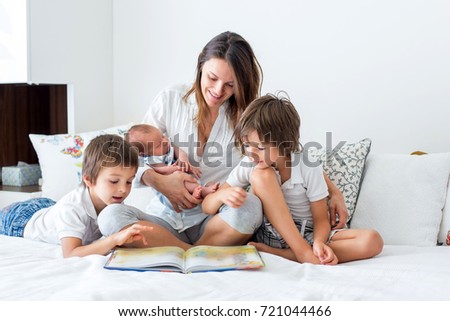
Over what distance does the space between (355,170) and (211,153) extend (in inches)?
19.3

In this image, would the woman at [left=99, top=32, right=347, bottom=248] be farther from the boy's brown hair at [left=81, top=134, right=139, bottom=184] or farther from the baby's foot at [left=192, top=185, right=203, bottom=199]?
the boy's brown hair at [left=81, top=134, right=139, bottom=184]

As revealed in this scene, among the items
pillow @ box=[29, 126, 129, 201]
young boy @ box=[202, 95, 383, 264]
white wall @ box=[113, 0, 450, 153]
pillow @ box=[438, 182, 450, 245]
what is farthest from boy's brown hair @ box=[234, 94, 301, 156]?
pillow @ box=[29, 126, 129, 201]

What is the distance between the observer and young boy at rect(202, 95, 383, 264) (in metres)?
1.71

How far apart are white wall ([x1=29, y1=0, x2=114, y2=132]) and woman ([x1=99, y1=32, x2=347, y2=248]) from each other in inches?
31.5

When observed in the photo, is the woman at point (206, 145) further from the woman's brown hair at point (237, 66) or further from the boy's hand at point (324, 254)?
the boy's hand at point (324, 254)

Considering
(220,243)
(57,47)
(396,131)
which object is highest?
(57,47)

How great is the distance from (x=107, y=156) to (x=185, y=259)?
404 millimetres

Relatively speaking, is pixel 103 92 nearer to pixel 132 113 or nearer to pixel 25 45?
pixel 132 113

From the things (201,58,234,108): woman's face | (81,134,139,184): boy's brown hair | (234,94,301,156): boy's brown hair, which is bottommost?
(81,134,139,184): boy's brown hair

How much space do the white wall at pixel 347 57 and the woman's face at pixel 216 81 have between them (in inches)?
25.5

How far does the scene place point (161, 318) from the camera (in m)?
1.20

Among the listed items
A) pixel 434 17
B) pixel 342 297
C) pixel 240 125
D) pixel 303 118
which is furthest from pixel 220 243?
pixel 434 17

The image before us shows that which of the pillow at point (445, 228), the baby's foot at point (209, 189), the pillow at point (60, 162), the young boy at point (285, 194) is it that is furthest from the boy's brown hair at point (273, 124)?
the pillow at point (60, 162)

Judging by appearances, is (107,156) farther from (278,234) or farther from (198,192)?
(278,234)
